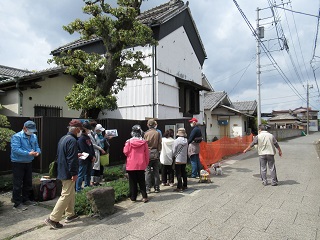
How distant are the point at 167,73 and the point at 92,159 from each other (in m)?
9.34

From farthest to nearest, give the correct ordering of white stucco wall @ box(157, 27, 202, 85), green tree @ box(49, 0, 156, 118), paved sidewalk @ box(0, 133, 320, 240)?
1. white stucco wall @ box(157, 27, 202, 85)
2. green tree @ box(49, 0, 156, 118)
3. paved sidewalk @ box(0, 133, 320, 240)

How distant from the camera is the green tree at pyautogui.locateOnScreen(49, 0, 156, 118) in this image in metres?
9.14

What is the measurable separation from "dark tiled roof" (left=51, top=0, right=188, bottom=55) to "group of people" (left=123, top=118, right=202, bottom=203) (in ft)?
26.8

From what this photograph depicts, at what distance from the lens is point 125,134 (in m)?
10.5

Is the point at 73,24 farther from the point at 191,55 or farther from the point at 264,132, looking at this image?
the point at 191,55

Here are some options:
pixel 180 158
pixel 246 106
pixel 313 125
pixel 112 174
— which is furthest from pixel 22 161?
pixel 313 125

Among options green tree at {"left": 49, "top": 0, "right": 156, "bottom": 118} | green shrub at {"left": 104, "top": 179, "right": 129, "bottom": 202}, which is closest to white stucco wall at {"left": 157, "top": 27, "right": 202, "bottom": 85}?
green tree at {"left": 49, "top": 0, "right": 156, "bottom": 118}

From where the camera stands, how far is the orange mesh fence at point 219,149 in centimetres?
1029

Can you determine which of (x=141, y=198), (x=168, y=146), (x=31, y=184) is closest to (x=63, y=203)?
(x=31, y=184)

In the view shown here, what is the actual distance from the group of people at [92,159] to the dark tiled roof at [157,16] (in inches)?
331

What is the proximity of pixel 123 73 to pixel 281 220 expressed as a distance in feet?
23.6

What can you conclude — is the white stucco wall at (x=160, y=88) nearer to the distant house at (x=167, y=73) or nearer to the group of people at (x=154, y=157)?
the distant house at (x=167, y=73)

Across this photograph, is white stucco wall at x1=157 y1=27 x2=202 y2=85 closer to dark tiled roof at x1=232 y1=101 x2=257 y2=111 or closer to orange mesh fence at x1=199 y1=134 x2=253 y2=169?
orange mesh fence at x1=199 y1=134 x2=253 y2=169

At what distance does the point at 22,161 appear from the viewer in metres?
5.21
